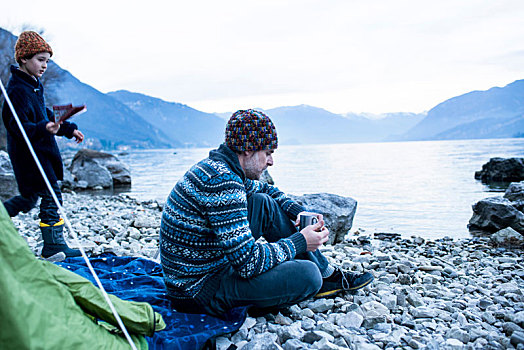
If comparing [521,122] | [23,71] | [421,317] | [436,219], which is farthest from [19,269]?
[521,122]

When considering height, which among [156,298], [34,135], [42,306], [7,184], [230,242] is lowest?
[156,298]

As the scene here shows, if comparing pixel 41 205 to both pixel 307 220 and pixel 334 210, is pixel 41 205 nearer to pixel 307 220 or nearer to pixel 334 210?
pixel 307 220

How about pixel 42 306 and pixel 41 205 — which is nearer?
pixel 42 306

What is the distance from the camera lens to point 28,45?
13.0 feet

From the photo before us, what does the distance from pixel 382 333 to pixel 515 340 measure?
2.86 ft

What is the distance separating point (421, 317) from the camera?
10.5 ft

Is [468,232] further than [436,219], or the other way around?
[436,219]

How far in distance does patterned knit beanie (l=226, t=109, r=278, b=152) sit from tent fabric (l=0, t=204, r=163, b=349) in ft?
4.17

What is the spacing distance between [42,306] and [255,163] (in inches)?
62.4

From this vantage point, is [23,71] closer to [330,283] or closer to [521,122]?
[330,283]

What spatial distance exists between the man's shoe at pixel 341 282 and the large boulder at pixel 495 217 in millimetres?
5751

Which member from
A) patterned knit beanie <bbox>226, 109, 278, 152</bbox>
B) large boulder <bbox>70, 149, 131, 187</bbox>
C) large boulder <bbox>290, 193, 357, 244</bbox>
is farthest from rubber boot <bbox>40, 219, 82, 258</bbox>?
large boulder <bbox>70, 149, 131, 187</bbox>

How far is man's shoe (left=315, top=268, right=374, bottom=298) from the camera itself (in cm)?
351

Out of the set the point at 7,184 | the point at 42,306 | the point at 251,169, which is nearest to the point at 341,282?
the point at 251,169
